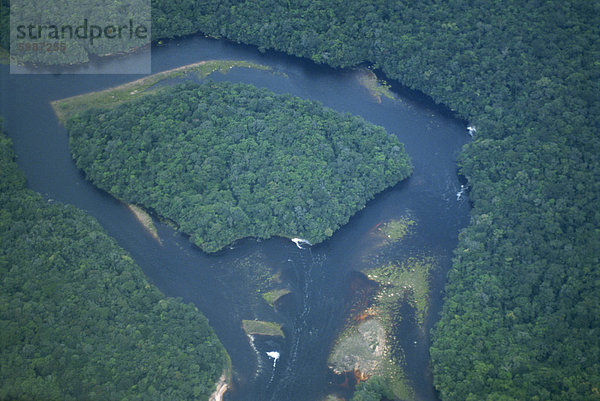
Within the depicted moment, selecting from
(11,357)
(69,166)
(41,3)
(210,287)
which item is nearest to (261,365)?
(210,287)

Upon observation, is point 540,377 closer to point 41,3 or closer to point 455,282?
point 455,282

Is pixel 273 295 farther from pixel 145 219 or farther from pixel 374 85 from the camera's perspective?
pixel 374 85

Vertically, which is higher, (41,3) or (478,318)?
(41,3)

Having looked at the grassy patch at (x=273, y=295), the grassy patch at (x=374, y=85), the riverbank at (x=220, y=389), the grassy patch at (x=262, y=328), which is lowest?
the riverbank at (x=220, y=389)

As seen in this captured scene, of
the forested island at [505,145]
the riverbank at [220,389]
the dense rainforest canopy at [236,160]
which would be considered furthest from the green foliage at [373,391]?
the dense rainforest canopy at [236,160]

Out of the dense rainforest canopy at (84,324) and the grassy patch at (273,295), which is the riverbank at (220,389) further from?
the grassy patch at (273,295)

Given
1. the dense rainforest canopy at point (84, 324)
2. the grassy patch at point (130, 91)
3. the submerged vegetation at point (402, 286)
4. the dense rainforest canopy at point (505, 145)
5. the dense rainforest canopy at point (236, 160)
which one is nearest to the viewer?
the dense rainforest canopy at point (84, 324)
